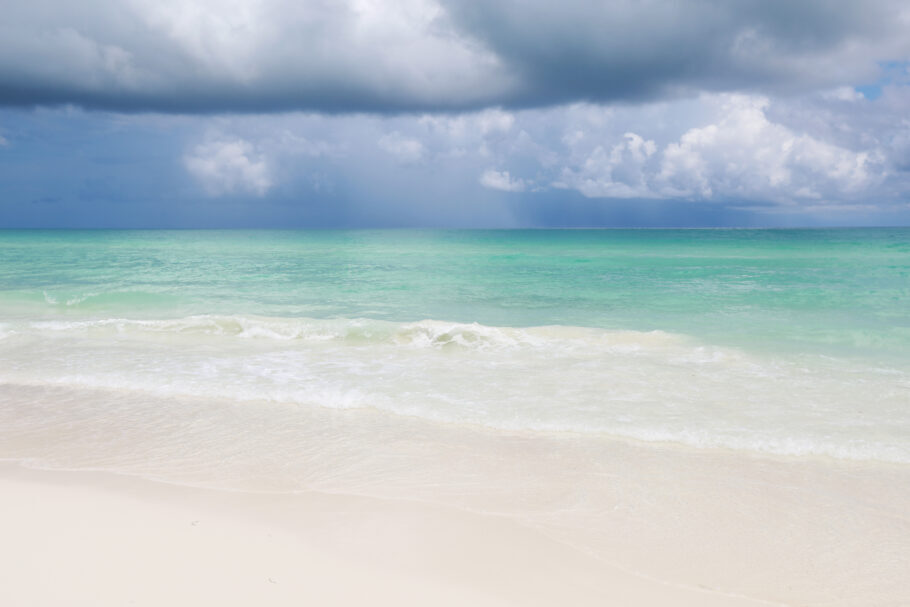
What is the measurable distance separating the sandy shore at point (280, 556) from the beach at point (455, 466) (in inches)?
0.9

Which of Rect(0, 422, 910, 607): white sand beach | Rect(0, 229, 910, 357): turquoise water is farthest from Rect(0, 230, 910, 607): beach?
Rect(0, 229, 910, 357): turquoise water

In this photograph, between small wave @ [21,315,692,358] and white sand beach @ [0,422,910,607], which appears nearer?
white sand beach @ [0,422,910,607]

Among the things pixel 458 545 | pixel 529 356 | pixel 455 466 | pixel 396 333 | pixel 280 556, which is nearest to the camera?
pixel 280 556

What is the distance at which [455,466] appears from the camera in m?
5.96

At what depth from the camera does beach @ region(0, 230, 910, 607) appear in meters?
3.94

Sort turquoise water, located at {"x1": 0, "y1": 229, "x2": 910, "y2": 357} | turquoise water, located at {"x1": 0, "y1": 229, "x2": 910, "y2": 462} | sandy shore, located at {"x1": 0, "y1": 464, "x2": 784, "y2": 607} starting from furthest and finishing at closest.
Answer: turquoise water, located at {"x1": 0, "y1": 229, "x2": 910, "y2": 357} → turquoise water, located at {"x1": 0, "y1": 229, "x2": 910, "y2": 462} → sandy shore, located at {"x1": 0, "y1": 464, "x2": 784, "y2": 607}

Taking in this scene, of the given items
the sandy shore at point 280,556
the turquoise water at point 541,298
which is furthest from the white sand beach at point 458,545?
the turquoise water at point 541,298

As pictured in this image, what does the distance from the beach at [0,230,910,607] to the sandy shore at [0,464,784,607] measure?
0.02m

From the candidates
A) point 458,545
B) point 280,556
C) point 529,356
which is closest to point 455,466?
point 458,545

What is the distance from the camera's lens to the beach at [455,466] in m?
3.94

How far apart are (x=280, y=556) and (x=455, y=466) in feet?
7.22

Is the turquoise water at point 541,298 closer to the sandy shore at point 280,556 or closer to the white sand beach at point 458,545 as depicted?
the white sand beach at point 458,545

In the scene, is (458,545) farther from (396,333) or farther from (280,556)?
(396,333)

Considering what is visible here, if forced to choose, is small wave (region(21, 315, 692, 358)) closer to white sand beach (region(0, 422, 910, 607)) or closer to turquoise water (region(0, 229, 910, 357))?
turquoise water (region(0, 229, 910, 357))
